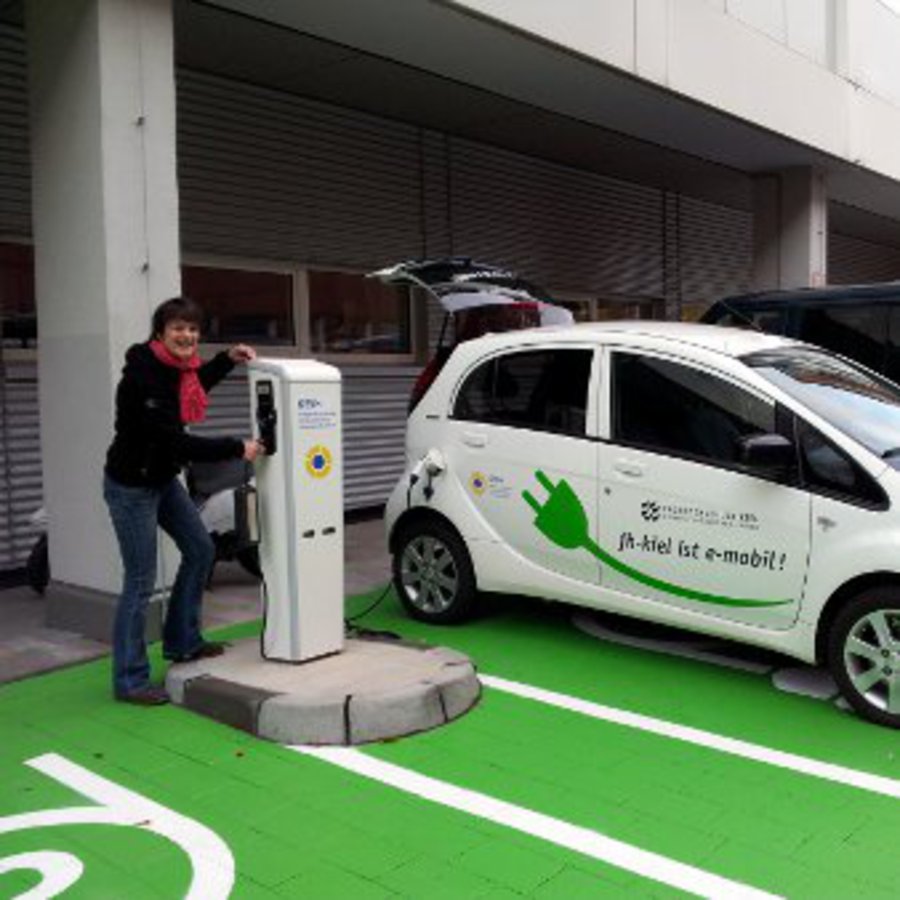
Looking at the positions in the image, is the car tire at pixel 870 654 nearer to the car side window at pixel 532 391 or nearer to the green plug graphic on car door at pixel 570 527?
the green plug graphic on car door at pixel 570 527

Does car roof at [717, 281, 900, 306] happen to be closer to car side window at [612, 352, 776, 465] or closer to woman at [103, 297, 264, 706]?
car side window at [612, 352, 776, 465]

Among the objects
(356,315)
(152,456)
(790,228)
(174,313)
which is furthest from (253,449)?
(790,228)

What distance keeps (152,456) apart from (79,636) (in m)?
1.93

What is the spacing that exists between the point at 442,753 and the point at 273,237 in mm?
6039

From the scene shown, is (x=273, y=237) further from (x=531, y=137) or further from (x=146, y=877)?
(x=146, y=877)

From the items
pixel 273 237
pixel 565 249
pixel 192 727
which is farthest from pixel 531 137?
pixel 192 727

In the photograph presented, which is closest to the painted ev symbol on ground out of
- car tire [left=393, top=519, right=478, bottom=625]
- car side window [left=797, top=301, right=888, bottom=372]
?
car tire [left=393, top=519, right=478, bottom=625]

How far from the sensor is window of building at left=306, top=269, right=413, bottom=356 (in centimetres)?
981

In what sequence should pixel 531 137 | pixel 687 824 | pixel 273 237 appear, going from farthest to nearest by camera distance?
pixel 531 137 < pixel 273 237 < pixel 687 824

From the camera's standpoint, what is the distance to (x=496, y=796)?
12.4 feet

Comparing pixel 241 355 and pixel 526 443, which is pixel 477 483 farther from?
pixel 241 355

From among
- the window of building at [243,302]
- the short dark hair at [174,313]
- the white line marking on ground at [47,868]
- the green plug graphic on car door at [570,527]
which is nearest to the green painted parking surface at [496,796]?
the white line marking on ground at [47,868]

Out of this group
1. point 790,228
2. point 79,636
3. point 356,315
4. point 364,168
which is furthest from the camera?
point 790,228

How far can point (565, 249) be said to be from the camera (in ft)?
40.6
